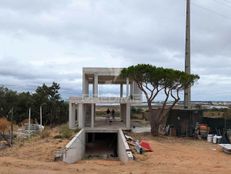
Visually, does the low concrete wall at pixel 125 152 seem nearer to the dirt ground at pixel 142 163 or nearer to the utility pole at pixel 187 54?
the dirt ground at pixel 142 163

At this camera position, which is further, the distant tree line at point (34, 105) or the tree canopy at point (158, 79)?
the distant tree line at point (34, 105)

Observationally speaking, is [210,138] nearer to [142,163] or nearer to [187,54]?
[187,54]

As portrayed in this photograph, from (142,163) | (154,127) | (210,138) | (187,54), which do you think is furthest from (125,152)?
(187,54)

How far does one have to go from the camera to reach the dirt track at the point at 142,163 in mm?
14617

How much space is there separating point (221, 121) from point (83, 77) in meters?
16.6

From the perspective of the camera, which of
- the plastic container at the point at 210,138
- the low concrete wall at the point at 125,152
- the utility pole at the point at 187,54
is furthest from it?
the utility pole at the point at 187,54

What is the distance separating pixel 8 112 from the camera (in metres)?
63.1

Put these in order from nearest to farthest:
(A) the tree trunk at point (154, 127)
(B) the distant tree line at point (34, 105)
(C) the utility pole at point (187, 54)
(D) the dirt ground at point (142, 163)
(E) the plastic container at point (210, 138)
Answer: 1. (D) the dirt ground at point (142, 163)
2. (E) the plastic container at point (210, 138)
3. (A) the tree trunk at point (154, 127)
4. (C) the utility pole at point (187, 54)
5. (B) the distant tree line at point (34, 105)

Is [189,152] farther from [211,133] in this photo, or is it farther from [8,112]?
[8,112]

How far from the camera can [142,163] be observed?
17.9 m

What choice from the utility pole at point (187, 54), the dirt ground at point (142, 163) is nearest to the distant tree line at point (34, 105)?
the utility pole at point (187, 54)

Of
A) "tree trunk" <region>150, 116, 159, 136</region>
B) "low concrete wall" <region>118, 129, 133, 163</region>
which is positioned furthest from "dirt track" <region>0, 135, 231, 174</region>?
"tree trunk" <region>150, 116, 159, 136</region>

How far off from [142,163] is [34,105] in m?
46.9

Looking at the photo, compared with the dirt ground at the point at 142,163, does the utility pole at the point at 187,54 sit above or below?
above
